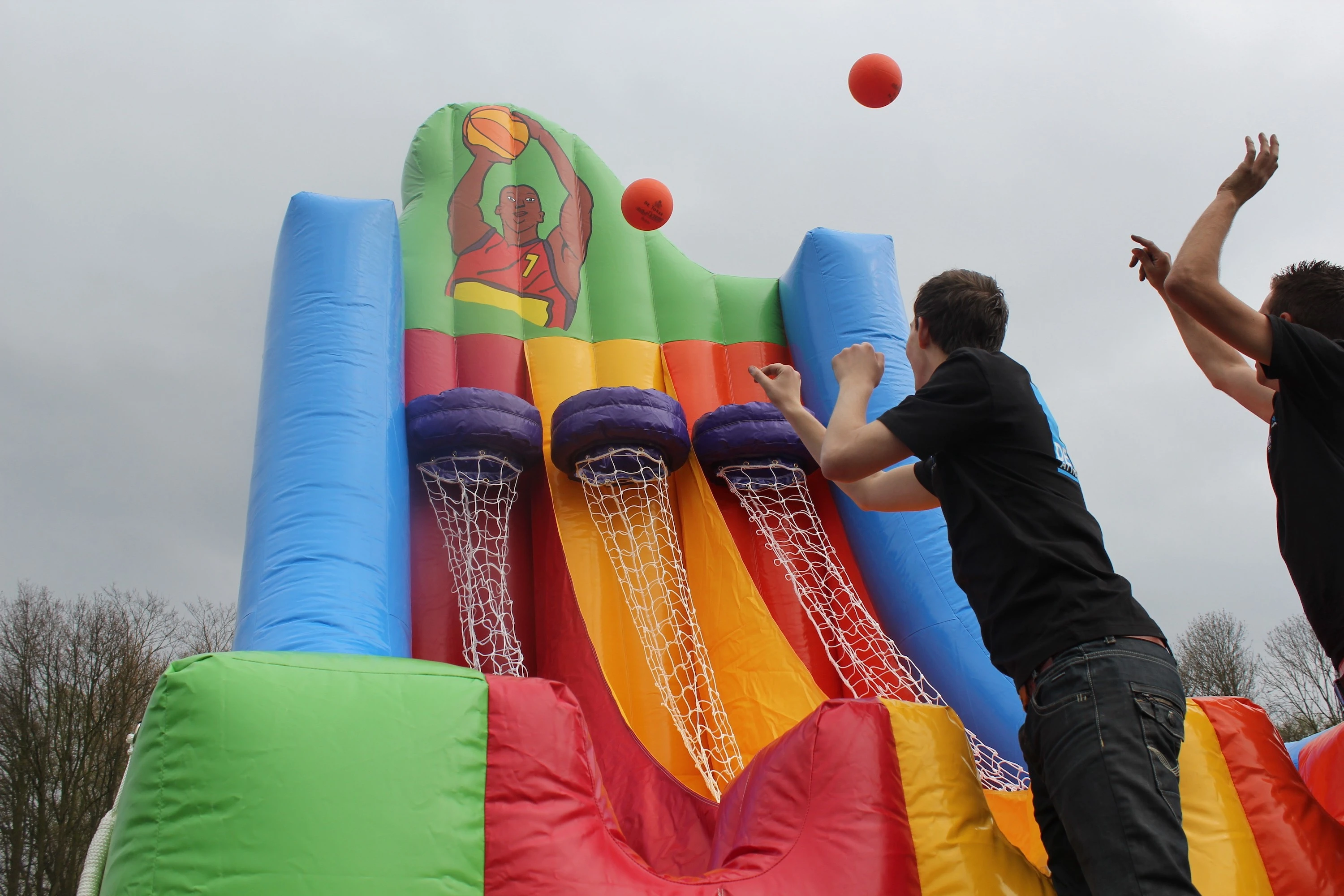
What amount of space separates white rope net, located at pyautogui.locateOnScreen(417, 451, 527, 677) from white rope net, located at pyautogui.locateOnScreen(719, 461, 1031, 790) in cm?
87

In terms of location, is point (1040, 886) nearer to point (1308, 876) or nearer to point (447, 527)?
point (1308, 876)

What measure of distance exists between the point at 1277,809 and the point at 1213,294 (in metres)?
0.86

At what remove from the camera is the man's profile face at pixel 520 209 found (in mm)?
4395

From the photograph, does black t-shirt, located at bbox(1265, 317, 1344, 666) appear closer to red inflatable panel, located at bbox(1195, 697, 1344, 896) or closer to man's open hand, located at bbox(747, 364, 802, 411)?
red inflatable panel, located at bbox(1195, 697, 1344, 896)

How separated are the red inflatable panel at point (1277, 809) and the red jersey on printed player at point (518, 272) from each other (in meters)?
3.09

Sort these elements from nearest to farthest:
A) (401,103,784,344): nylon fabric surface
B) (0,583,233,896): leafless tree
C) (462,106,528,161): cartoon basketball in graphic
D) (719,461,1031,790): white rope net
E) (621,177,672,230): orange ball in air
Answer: (719,461,1031,790): white rope net
(621,177,672,230): orange ball in air
(401,103,784,344): nylon fabric surface
(462,106,528,161): cartoon basketball in graphic
(0,583,233,896): leafless tree

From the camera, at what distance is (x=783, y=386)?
182 centimetres

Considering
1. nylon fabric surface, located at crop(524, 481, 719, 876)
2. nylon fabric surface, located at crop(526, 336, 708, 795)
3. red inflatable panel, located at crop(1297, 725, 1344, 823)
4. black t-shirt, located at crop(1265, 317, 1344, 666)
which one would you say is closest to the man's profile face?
nylon fabric surface, located at crop(526, 336, 708, 795)

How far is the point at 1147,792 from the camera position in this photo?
1219mm

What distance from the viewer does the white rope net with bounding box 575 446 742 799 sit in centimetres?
312

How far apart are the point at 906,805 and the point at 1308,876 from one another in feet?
2.13

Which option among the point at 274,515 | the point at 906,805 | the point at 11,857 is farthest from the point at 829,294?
the point at 11,857

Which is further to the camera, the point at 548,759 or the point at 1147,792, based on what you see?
the point at 548,759

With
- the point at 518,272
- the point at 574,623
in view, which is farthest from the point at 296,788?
the point at 518,272
